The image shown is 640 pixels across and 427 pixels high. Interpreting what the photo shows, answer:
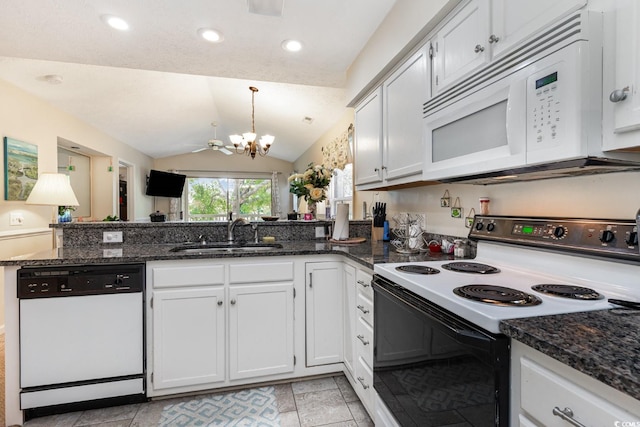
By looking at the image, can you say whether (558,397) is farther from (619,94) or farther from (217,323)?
(217,323)

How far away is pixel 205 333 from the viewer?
194 cm

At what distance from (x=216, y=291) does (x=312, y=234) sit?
1.01m

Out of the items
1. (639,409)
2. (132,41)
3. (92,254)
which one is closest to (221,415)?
(92,254)

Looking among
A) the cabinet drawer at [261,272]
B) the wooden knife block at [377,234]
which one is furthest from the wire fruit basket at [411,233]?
the cabinet drawer at [261,272]

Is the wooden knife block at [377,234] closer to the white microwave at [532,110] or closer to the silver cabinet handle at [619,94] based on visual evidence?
the white microwave at [532,110]

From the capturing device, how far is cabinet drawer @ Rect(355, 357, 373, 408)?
1.68 meters

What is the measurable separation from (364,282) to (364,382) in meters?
0.55

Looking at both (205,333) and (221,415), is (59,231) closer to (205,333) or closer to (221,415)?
(205,333)

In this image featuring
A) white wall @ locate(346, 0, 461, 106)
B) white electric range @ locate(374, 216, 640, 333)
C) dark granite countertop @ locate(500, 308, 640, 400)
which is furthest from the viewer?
white wall @ locate(346, 0, 461, 106)

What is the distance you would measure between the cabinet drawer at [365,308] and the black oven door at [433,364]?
124 millimetres

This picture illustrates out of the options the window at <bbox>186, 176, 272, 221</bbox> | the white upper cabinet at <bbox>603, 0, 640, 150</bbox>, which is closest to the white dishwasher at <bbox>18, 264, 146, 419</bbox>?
the white upper cabinet at <bbox>603, 0, 640, 150</bbox>

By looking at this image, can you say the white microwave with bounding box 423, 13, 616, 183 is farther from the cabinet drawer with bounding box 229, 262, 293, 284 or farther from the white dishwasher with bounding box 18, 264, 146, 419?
the white dishwasher with bounding box 18, 264, 146, 419

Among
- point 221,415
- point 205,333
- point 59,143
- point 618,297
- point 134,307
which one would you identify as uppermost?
point 59,143

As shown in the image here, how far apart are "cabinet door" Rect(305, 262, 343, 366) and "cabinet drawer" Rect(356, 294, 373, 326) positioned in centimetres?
29
